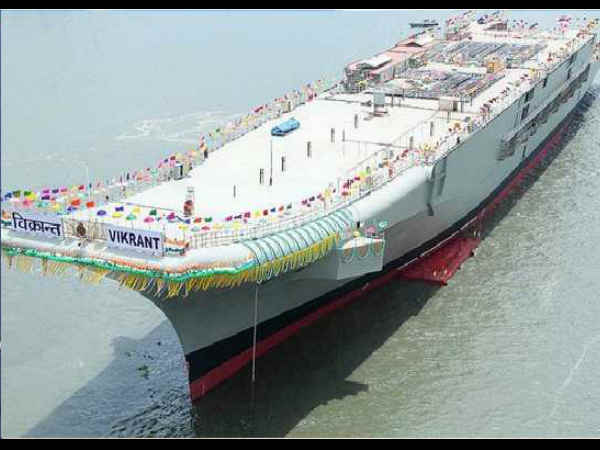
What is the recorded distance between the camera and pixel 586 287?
111 feet

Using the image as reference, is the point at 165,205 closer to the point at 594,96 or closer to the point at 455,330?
the point at 455,330

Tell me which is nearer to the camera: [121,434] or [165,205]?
[121,434]

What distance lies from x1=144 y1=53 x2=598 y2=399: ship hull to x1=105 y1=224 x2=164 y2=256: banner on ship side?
223 cm

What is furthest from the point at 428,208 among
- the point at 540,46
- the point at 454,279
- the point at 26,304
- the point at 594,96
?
the point at 594,96

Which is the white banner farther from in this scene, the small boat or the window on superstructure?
the small boat

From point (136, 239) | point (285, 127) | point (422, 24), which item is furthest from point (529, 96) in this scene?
point (422, 24)

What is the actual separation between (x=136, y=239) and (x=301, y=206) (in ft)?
23.2

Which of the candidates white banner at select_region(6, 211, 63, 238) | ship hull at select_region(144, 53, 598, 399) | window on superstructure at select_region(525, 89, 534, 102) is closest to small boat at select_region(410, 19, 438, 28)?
window on superstructure at select_region(525, 89, 534, 102)

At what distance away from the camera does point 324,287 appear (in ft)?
96.4

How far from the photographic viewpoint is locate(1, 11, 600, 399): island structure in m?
23.0

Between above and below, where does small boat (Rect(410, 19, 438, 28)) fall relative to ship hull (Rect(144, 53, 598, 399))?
above

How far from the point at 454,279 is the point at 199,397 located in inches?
532

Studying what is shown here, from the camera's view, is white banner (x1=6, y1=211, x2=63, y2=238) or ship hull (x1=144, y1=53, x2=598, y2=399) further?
ship hull (x1=144, y1=53, x2=598, y2=399)

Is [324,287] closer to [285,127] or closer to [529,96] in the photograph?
[285,127]
